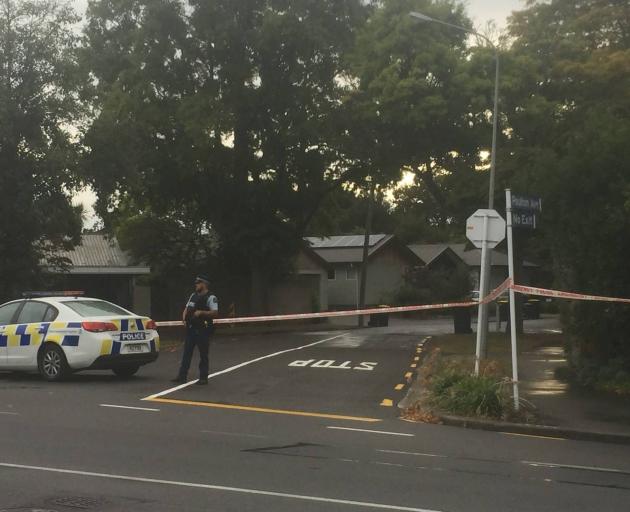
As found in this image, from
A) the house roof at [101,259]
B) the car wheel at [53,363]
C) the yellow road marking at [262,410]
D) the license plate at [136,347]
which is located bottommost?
the yellow road marking at [262,410]

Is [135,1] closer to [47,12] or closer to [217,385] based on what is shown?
[47,12]

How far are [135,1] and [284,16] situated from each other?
619 centimetres

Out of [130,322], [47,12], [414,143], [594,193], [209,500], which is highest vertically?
[47,12]

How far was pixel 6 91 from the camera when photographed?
25.8 metres

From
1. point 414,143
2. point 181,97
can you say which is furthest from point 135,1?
point 414,143

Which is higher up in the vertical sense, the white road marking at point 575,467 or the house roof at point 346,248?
the house roof at point 346,248

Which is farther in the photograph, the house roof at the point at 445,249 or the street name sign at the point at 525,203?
the house roof at the point at 445,249

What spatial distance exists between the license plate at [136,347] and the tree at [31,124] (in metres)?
11.6

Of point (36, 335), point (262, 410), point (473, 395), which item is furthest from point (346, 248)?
point (473, 395)

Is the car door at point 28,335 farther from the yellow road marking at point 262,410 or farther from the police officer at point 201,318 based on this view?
the yellow road marking at point 262,410

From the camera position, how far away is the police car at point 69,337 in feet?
49.6

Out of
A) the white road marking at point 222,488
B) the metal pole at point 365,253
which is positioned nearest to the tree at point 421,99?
the metal pole at point 365,253

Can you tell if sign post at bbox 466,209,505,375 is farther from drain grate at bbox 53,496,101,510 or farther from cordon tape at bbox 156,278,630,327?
drain grate at bbox 53,496,101,510

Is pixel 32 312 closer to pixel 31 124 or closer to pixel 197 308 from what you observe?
pixel 197 308
